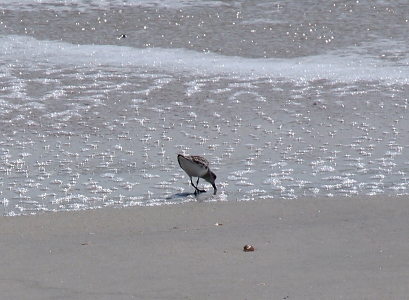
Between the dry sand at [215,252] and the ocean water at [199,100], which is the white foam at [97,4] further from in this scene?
the dry sand at [215,252]

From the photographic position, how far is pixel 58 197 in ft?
19.0

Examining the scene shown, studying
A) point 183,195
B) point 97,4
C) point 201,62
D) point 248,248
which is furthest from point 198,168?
point 97,4

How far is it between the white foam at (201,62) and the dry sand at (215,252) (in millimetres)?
5724

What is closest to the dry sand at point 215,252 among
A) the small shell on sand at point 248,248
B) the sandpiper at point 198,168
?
the small shell on sand at point 248,248

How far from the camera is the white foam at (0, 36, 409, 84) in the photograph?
11.0 metres

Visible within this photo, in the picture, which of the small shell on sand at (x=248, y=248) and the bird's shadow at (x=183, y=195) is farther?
the bird's shadow at (x=183, y=195)

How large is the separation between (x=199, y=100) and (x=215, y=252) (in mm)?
5476

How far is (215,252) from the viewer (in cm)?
425

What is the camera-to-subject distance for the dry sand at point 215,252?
11.9 ft

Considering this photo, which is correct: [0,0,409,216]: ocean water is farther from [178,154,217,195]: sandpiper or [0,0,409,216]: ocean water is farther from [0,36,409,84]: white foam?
[178,154,217,195]: sandpiper

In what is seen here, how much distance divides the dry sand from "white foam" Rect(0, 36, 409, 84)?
5.72 metres

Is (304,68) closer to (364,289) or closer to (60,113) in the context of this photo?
(60,113)

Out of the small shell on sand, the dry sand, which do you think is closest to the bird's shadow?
the dry sand

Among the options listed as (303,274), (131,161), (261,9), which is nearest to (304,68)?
(261,9)
